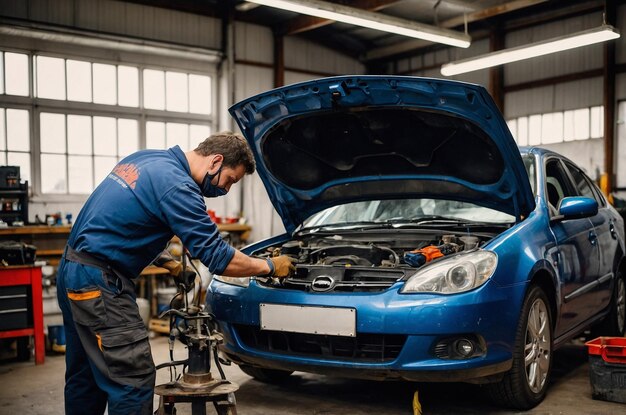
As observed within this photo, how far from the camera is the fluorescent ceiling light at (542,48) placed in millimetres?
7973

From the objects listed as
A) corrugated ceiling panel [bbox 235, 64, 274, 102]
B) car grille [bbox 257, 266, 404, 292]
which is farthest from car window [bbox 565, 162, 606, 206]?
corrugated ceiling panel [bbox 235, 64, 274, 102]

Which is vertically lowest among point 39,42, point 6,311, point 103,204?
point 6,311

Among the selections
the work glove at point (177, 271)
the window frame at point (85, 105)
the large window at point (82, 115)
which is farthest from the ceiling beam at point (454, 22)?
the work glove at point (177, 271)

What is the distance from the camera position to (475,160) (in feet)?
12.0

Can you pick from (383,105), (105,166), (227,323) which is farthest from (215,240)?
(105,166)

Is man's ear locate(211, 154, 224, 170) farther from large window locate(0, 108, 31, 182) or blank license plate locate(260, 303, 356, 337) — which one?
large window locate(0, 108, 31, 182)

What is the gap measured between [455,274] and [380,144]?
43.0 inches

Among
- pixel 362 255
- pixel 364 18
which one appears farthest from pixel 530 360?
pixel 364 18

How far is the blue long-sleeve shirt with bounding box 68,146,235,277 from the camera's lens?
7.82 ft

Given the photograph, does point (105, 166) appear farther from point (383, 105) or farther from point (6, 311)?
point (383, 105)

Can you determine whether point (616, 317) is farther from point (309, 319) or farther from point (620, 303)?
point (309, 319)

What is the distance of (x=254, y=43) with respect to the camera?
11.2 m

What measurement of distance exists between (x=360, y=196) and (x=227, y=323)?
1256 millimetres

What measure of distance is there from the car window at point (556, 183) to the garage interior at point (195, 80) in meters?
3.33
